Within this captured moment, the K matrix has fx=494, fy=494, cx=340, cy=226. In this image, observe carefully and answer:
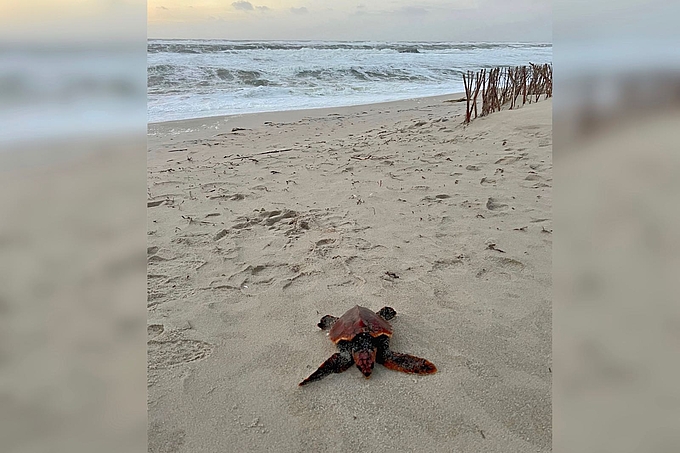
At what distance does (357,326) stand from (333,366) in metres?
0.20

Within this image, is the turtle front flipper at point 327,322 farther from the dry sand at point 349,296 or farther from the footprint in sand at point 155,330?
the footprint in sand at point 155,330

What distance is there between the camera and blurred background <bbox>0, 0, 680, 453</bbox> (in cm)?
42

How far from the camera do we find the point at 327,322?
2295mm

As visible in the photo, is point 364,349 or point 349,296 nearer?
point 364,349

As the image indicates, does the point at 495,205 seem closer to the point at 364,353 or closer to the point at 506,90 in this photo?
the point at 364,353
